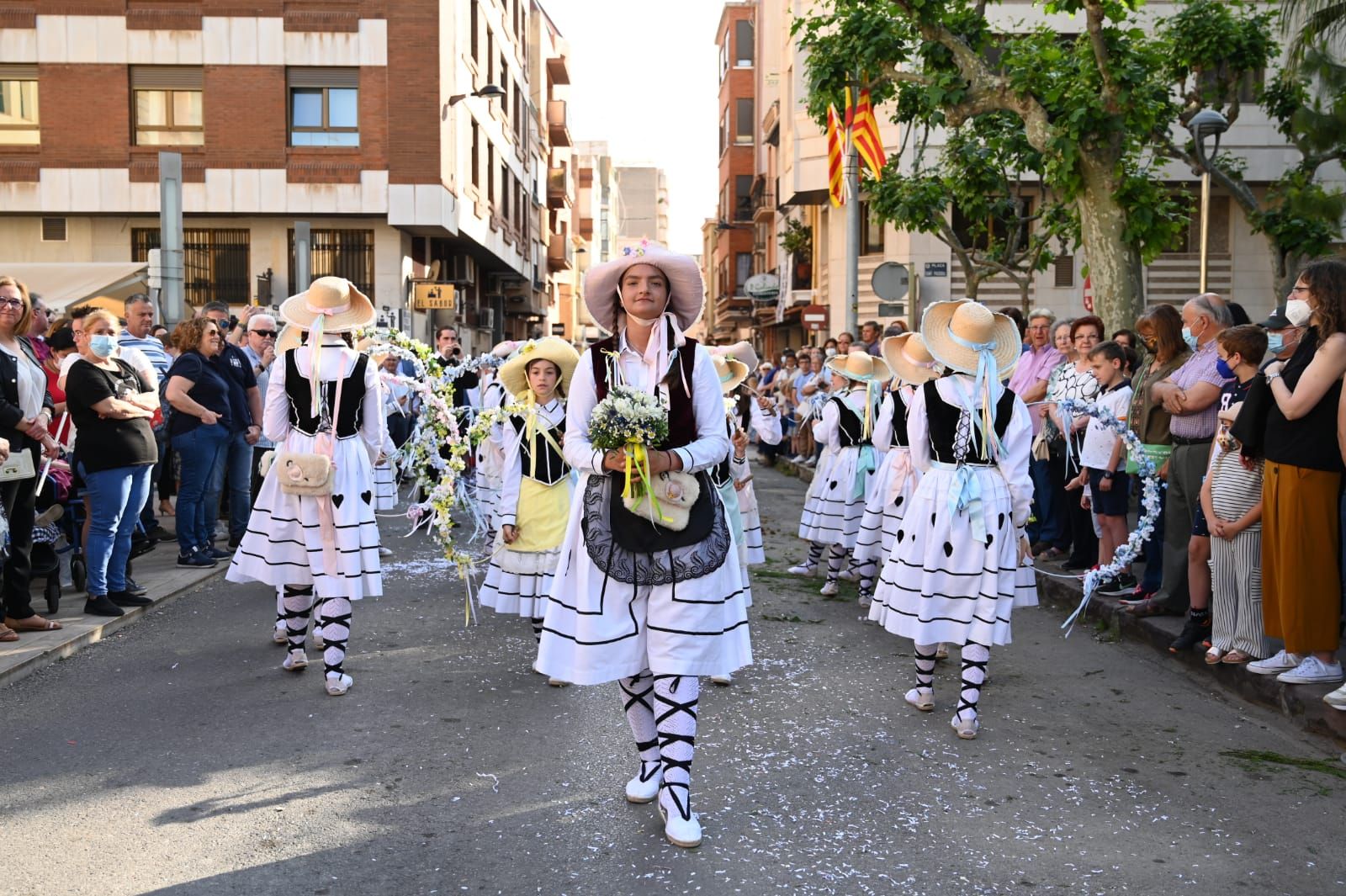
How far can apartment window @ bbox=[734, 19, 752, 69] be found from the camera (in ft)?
201

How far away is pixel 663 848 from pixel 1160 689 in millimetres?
3706

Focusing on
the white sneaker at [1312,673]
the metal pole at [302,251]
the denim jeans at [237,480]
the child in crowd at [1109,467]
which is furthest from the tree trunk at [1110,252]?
the metal pole at [302,251]

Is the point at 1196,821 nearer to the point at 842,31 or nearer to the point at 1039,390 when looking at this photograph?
the point at 1039,390

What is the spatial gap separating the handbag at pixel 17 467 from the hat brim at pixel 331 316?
197 cm

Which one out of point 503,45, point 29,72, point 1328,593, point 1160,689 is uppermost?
point 503,45

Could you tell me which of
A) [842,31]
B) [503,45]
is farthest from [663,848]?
[503,45]

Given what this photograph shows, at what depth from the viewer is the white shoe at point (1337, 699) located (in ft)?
19.5

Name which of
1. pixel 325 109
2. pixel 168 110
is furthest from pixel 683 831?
pixel 168 110

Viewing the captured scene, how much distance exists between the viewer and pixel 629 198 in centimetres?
14275

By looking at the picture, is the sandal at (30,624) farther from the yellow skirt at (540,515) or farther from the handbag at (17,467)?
the yellow skirt at (540,515)

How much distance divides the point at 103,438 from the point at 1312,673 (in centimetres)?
759

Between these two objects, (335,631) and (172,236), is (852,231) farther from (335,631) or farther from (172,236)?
(335,631)

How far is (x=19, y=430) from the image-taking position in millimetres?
7594

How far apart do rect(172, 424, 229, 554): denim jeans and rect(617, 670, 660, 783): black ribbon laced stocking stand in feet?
22.6
